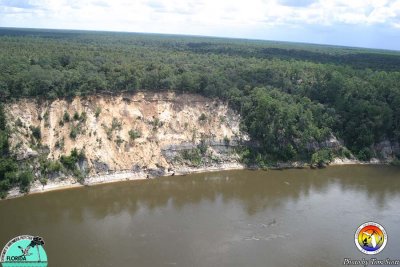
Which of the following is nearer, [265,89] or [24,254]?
[24,254]

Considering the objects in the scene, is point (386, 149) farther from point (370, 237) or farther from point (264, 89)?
point (370, 237)

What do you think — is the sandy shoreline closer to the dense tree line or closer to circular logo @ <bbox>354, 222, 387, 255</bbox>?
the dense tree line

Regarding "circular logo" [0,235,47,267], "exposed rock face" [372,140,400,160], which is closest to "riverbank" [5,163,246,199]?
"exposed rock face" [372,140,400,160]

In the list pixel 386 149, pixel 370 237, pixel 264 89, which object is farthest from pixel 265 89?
pixel 370 237

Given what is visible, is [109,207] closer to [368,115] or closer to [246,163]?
[246,163]

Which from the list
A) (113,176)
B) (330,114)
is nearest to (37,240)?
(113,176)

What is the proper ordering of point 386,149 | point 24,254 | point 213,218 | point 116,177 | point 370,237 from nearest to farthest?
1. point 24,254
2. point 370,237
3. point 213,218
4. point 116,177
5. point 386,149

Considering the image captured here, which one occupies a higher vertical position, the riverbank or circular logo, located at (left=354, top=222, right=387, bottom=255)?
circular logo, located at (left=354, top=222, right=387, bottom=255)
